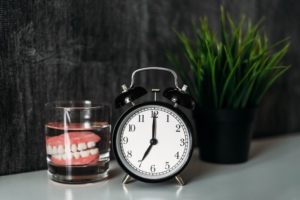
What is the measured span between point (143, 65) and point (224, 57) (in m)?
0.21

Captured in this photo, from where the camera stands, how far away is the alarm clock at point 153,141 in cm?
85

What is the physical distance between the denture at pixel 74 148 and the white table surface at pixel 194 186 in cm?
5

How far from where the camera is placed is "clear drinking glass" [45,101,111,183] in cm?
85

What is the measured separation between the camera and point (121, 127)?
0.86 m

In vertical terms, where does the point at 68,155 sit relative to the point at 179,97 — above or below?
below

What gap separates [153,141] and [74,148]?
0.16 meters

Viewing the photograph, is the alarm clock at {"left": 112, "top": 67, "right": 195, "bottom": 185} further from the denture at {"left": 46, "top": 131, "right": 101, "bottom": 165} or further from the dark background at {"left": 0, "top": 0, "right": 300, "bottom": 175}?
the dark background at {"left": 0, "top": 0, "right": 300, "bottom": 175}

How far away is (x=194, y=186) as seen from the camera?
0.86 meters

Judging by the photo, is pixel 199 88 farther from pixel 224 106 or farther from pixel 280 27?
pixel 280 27

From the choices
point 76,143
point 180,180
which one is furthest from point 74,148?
point 180,180

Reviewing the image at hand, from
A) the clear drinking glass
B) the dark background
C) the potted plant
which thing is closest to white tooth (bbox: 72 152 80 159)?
the clear drinking glass

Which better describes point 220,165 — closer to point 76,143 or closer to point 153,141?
point 153,141

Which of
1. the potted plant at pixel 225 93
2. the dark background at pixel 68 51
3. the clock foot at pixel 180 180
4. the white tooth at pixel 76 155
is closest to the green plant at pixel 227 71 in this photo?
the potted plant at pixel 225 93

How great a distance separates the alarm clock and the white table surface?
0.12ft
